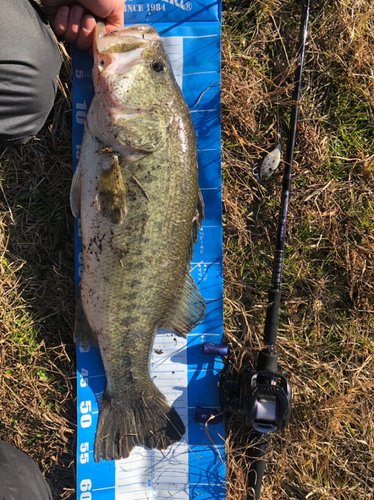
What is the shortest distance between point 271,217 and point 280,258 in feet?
1.29

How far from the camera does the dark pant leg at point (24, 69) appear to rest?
2.03m

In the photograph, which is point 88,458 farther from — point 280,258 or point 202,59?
point 202,59

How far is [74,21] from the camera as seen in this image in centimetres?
237

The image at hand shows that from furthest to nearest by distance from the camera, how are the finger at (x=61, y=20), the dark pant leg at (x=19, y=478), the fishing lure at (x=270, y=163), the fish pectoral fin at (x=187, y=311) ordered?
the fishing lure at (x=270, y=163) → the fish pectoral fin at (x=187, y=311) → the finger at (x=61, y=20) → the dark pant leg at (x=19, y=478)

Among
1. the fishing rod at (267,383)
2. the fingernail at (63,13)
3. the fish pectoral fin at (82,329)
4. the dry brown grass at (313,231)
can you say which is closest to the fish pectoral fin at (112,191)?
the fish pectoral fin at (82,329)

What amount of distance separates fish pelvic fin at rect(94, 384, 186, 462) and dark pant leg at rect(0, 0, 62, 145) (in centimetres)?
194

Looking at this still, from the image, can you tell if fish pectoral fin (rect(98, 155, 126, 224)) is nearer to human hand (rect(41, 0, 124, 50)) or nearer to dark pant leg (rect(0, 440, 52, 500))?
human hand (rect(41, 0, 124, 50))

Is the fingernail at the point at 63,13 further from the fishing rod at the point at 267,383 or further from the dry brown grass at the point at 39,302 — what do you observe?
the fishing rod at the point at 267,383

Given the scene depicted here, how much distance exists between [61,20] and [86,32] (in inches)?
6.9

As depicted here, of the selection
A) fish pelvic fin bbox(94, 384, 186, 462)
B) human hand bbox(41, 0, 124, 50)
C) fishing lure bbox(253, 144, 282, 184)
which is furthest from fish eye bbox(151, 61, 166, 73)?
fish pelvic fin bbox(94, 384, 186, 462)

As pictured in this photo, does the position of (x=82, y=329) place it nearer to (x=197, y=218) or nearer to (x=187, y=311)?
(x=187, y=311)

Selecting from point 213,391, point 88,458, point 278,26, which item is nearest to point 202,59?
point 278,26

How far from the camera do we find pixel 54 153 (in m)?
2.68

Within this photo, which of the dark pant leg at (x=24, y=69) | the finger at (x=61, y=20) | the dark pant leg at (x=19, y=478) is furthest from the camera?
the finger at (x=61, y=20)
